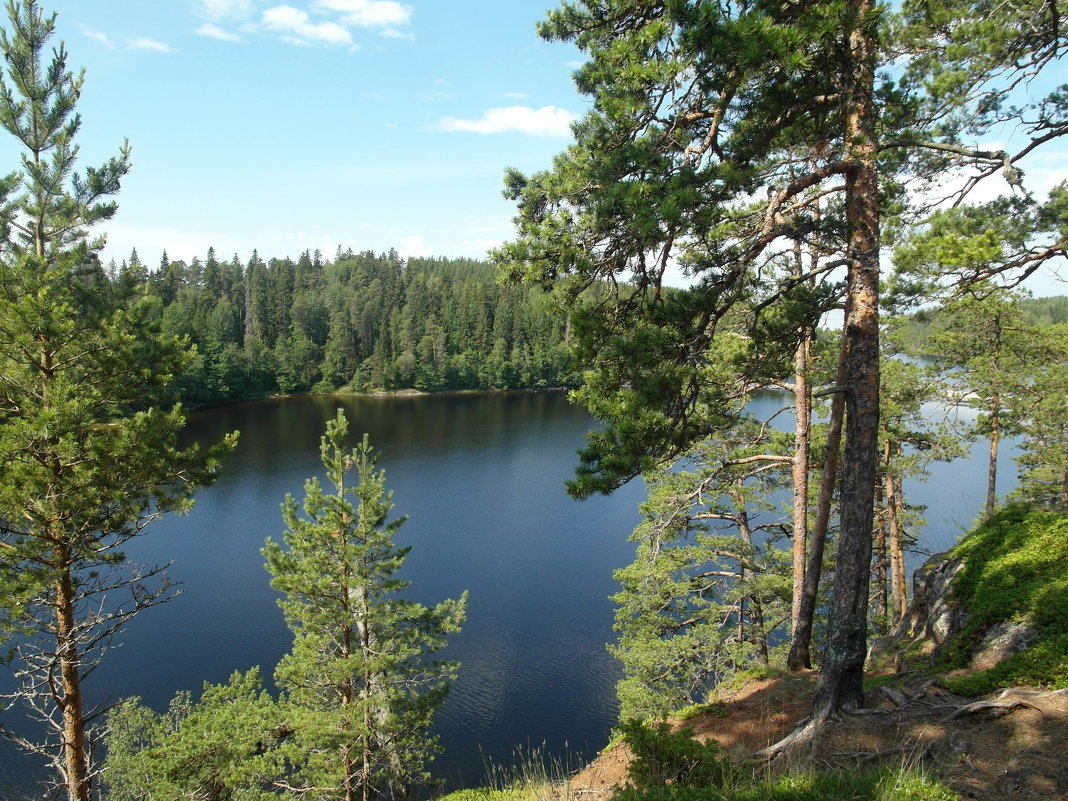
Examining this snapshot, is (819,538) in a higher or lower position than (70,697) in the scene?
higher

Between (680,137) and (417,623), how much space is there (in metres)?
8.91

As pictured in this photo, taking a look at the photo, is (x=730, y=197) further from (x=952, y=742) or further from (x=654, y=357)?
(x=952, y=742)

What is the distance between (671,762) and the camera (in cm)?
464

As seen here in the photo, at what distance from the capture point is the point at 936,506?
1093 inches

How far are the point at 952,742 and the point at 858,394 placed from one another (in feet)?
8.58

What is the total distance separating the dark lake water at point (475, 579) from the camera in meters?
17.2

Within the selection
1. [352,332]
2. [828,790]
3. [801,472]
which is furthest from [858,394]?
[352,332]

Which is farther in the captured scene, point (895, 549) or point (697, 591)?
point (895, 549)

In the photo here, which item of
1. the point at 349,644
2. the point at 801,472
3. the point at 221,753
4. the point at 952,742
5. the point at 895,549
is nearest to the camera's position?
the point at 952,742

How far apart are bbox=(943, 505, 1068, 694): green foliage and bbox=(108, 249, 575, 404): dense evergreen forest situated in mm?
62153

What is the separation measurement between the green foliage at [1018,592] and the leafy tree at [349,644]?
25.2 ft

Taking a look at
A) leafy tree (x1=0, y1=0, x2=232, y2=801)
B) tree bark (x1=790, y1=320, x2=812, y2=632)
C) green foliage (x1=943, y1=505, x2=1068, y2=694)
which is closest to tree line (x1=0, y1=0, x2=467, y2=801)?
leafy tree (x1=0, y1=0, x2=232, y2=801)

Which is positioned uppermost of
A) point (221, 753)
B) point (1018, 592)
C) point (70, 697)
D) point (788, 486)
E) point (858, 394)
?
point (858, 394)

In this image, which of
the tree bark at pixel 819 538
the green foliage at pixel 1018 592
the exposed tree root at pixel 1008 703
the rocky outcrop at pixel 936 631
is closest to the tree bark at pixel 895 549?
the rocky outcrop at pixel 936 631
